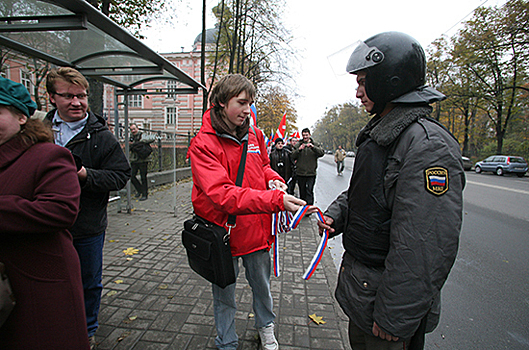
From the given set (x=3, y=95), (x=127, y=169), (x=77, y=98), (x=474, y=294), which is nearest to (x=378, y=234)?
(x=3, y=95)

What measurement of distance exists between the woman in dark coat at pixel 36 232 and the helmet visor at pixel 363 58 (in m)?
1.53

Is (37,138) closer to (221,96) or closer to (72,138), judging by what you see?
(72,138)

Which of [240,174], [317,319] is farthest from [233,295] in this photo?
[317,319]

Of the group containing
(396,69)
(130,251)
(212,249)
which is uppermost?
(396,69)

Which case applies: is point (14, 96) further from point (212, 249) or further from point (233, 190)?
point (212, 249)

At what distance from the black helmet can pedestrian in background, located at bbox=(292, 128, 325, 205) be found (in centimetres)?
562

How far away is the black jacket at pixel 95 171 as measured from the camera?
2.20m

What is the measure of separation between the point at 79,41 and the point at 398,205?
514 centimetres

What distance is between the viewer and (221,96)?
2.00m

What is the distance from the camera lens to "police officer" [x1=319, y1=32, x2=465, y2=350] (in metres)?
1.18

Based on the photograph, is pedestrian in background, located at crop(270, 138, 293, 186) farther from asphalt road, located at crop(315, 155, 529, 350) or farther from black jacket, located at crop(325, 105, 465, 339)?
black jacket, located at crop(325, 105, 465, 339)

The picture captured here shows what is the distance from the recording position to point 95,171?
2211 mm

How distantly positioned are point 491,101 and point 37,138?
117 feet

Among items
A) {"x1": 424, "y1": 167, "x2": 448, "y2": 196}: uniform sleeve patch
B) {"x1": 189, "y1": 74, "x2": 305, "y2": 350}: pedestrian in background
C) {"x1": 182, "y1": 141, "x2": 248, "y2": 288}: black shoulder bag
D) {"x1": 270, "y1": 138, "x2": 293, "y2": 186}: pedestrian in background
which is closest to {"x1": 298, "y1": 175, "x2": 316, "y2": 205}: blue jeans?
{"x1": 270, "y1": 138, "x2": 293, "y2": 186}: pedestrian in background
